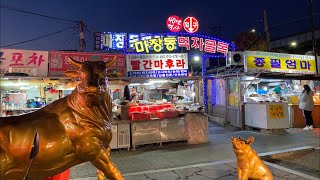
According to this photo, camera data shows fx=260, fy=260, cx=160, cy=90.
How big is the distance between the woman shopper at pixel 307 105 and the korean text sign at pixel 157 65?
562 centimetres

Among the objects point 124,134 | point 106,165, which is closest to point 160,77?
point 124,134

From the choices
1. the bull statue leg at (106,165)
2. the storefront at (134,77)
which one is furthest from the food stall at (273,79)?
the bull statue leg at (106,165)

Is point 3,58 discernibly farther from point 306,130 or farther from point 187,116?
point 306,130

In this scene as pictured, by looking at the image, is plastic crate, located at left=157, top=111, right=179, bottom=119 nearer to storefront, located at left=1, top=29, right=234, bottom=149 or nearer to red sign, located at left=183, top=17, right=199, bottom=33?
storefront, located at left=1, top=29, right=234, bottom=149

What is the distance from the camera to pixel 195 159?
7.49 meters

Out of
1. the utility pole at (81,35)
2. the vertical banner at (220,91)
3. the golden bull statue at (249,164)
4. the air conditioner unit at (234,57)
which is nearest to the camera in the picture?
the golden bull statue at (249,164)

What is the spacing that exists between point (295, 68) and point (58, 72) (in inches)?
462

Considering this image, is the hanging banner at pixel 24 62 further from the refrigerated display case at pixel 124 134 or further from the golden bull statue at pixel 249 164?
the golden bull statue at pixel 249 164

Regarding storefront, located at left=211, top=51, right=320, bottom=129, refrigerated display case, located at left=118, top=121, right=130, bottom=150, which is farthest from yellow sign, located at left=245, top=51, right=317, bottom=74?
refrigerated display case, located at left=118, top=121, right=130, bottom=150

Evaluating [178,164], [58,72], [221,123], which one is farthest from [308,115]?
[58,72]

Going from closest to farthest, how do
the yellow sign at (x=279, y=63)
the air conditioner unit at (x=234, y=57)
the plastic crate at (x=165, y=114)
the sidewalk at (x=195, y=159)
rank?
the sidewalk at (x=195, y=159) → the plastic crate at (x=165, y=114) → the yellow sign at (x=279, y=63) → the air conditioner unit at (x=234, y=57)

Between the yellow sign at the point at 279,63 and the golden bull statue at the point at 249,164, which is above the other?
the yellow sign at the point at 279,63

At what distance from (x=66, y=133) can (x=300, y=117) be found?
13085mm

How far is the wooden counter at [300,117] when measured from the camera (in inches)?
511
